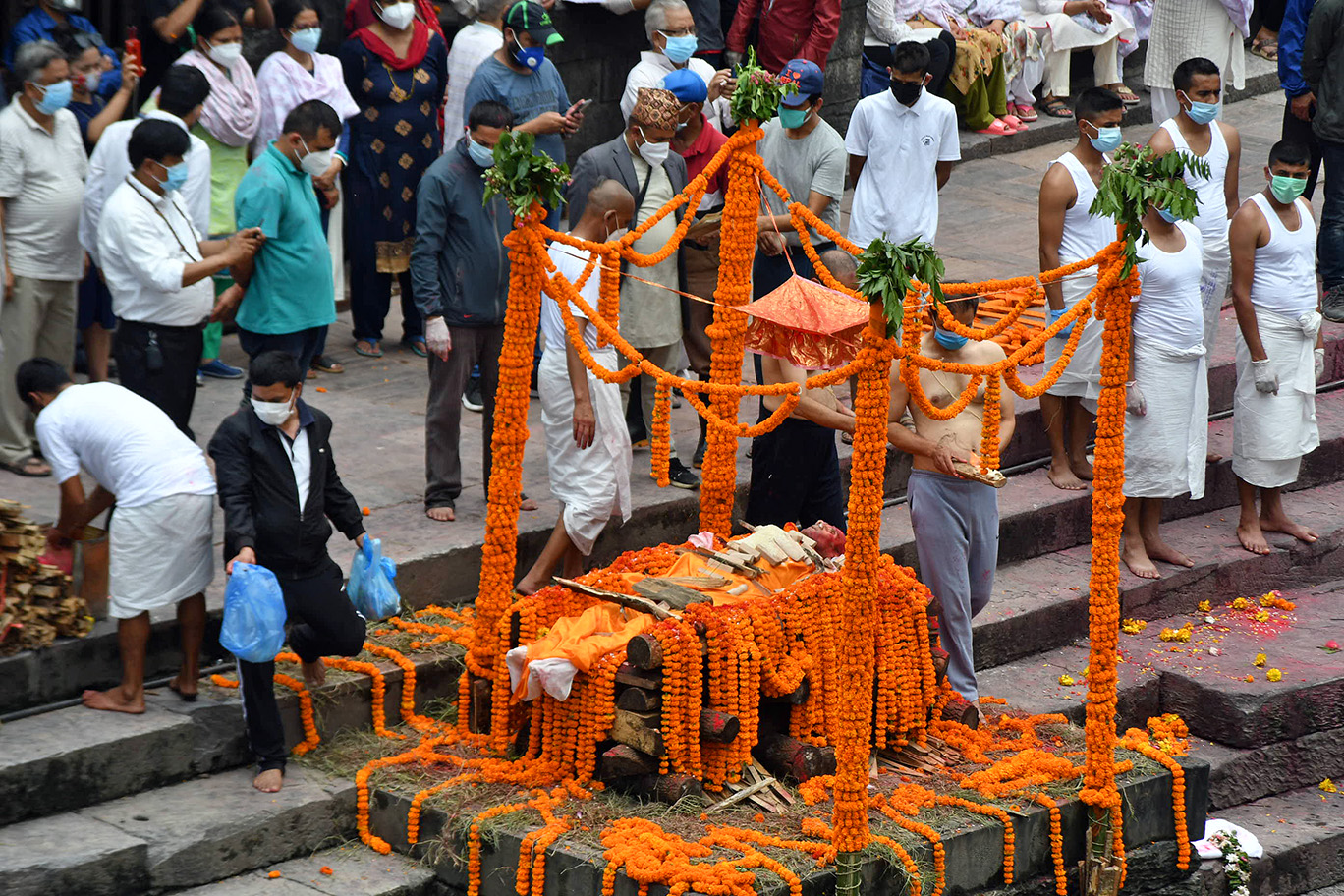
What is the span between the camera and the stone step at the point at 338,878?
20.7 feet

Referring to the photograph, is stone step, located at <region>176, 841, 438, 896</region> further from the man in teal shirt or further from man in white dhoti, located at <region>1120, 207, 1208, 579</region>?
man in white dhoti, located at <region>1120, 207, 1208, 579</region>

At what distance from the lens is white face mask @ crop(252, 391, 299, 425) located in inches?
257

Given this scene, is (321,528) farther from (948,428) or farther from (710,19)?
(710,19)

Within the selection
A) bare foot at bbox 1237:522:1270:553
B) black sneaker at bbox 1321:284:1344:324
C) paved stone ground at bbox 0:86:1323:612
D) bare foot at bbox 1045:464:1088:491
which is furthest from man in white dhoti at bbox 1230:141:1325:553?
paved stone ground at bbox 0:86:1323:612

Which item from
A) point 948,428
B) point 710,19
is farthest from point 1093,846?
point 710,19

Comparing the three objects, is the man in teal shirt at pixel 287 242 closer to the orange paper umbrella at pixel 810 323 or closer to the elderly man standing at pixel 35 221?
the elderly man standing at pixel 35 221

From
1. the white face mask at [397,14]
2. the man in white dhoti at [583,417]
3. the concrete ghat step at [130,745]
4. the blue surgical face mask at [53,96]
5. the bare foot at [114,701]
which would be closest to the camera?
the concrete ghat step at [130,745]

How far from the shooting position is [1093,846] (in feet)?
22.3

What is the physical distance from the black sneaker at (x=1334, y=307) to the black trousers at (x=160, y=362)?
7.36 m

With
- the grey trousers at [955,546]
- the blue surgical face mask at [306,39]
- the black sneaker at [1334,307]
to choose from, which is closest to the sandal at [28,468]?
the blue surgical face mask at [306,39]

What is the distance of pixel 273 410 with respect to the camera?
6.52m

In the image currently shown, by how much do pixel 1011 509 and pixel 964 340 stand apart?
2.10m

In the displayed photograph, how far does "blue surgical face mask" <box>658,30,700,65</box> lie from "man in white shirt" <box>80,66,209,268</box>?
8.87 ft

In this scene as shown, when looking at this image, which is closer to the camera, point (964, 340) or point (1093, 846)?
point (1093, 846)
